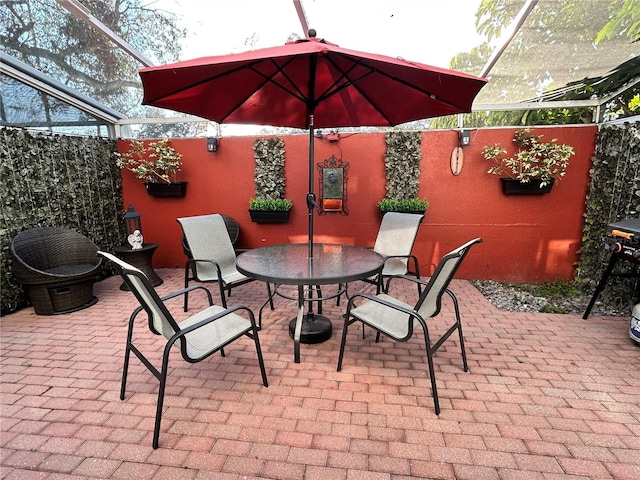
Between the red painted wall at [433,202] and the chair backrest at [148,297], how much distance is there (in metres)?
3.06

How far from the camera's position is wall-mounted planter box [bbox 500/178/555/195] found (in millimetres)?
4004

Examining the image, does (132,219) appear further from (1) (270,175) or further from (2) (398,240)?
(2) (398,240)

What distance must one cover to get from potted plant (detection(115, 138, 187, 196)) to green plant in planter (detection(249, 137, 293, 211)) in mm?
1145

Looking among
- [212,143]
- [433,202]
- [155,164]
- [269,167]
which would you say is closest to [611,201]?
[433,202]

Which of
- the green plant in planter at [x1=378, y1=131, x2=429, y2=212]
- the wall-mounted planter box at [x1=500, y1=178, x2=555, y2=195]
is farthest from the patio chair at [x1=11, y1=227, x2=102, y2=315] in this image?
the wall-mounted planter box at [x1=500, y1=178, x2=555, y2=195]

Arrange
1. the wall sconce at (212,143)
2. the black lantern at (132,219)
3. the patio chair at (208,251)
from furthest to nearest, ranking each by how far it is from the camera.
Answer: the wall sconce at (212,143) → the black lantern at (132,219) → the patio chair at (208,251)

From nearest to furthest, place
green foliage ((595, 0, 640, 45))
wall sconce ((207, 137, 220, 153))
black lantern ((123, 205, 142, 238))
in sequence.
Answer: green foliage ((595, 0, 640, 45)), black lantern ((123, 205, 142, 238)), wall sconce ((207, 137, 220, 153))

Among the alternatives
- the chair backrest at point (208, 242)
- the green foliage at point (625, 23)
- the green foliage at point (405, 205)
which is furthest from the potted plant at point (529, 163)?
the chair backrest at point (208, 242)

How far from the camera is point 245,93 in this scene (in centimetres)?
268

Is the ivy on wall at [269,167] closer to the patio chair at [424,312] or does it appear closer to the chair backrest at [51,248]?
the chair backrest at [51,248]

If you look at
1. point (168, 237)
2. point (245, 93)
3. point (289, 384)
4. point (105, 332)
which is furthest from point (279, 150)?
point (289, 384)

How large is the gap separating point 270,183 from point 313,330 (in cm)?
255

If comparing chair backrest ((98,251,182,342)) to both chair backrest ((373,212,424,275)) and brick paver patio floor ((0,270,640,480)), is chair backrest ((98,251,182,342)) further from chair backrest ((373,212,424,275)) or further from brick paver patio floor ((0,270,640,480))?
chair backrest ((373,212,424,275))

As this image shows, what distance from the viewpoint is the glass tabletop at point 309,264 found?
7.14 ft
